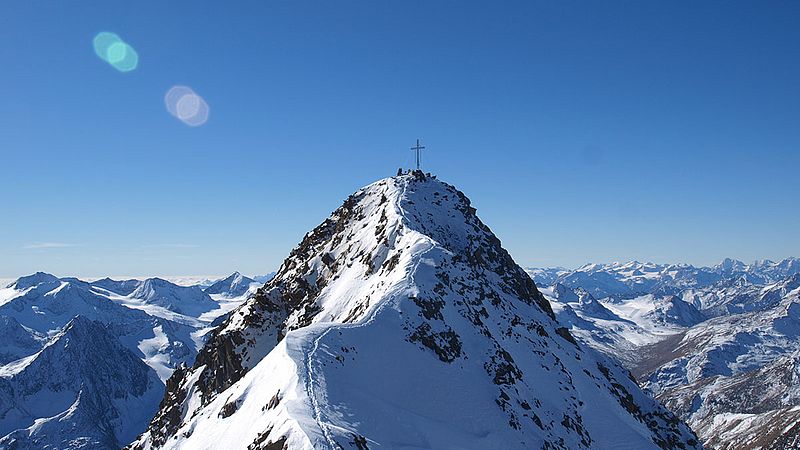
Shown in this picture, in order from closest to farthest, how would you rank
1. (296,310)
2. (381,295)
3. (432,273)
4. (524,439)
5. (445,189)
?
1. (524,439)
2. (381,295)
3. (432,273)
4. (296,310)
5. (445,189)

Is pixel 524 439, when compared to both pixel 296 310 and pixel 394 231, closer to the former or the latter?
pixel 394 231

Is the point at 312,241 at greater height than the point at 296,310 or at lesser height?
greater

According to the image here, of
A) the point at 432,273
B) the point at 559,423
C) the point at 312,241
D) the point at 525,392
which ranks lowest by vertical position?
the point at 559,423

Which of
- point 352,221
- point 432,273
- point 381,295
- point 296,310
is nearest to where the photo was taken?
point 381,295

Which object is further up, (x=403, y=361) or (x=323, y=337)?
(x=323, y=337)

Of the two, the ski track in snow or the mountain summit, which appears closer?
the ski track in snow

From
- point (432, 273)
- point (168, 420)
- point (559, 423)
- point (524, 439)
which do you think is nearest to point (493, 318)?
point (432, 273)

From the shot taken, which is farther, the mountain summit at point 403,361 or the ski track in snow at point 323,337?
the mountain summit at point 403,361

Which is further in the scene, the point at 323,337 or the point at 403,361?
the point at 403,361
